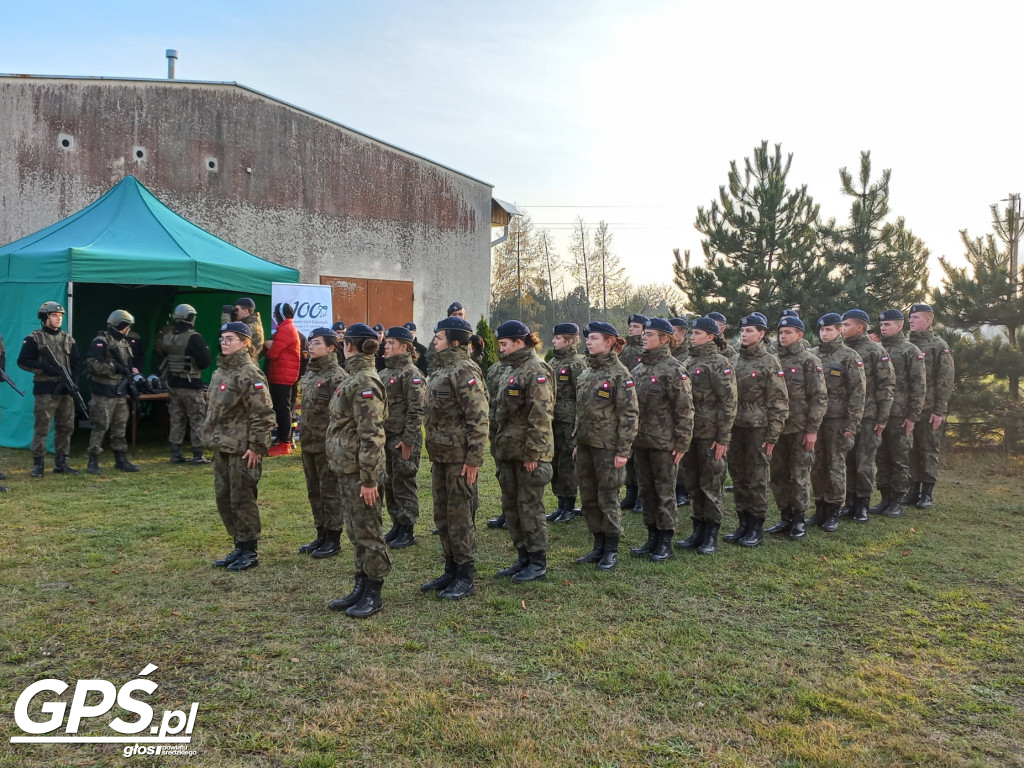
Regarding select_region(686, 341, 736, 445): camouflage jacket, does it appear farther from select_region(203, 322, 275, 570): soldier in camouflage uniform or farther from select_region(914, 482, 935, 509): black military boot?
select_region(203, 322, 275, 570): soldier in camouflage uniform

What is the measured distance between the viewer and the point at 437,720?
3621 millimetres

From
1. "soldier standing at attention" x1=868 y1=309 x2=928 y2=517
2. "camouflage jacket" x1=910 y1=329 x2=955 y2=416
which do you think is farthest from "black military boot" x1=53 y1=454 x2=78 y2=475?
"camouflage jacket" x1=910 y1=329 x2=955 y2=416

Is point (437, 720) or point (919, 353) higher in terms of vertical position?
point (919, 353)

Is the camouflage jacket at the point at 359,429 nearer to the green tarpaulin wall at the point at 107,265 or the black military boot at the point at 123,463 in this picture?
the black military boot at the point at 123,463

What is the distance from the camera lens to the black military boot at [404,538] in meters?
6.86

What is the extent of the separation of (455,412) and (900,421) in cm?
607

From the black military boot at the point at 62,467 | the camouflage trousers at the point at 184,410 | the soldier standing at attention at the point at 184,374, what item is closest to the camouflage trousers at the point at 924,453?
the soldier standing at attention at the point at 184,374

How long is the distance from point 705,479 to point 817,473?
6.10ft

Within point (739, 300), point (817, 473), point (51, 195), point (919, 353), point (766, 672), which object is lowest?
point (766, 672)

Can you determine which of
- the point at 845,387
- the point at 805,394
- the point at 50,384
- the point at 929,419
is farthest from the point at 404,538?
the point at 929,419

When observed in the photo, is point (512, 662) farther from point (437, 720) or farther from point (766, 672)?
point (766, 672)

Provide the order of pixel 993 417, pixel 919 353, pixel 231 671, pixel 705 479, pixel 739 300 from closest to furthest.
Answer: pixel 231 671 < pixel 705 479 < pixel 919 353 < pixel 993 417 < pixel 739 300

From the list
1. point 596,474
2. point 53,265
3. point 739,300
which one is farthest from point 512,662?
point 739,300

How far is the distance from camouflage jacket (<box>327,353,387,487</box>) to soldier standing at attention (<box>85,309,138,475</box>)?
20.8ft
